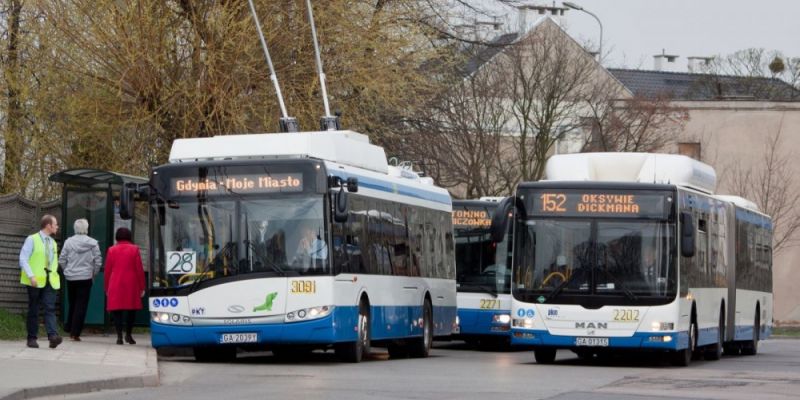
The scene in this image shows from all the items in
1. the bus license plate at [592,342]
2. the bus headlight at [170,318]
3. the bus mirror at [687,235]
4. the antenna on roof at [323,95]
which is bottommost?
the bus license plate at [592,342]

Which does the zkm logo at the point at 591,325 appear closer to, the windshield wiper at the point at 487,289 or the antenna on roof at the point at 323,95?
the antenna on roof at the point at 323,95

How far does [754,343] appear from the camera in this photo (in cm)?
3195

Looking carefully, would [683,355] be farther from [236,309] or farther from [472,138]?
[472,138]

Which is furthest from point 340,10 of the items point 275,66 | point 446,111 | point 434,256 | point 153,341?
point 446,111

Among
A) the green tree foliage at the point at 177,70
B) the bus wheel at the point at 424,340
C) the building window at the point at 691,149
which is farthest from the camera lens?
the building window at the point at 691,149

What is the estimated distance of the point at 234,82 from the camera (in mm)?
27781

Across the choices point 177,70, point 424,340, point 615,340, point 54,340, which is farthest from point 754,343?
point 54,340

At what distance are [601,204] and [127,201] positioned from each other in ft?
21.3

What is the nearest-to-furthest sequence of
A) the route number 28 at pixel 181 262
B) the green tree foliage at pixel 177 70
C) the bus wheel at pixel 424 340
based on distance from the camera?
the route number 28 at pixel 181 262 → the bus wheel at pixel 424 340 → the green tree foliage at pixel 177 70

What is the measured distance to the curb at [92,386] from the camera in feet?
48.6

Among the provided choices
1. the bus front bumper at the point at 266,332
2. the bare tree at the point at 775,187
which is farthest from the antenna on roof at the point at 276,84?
the bare tree at the point at 775,187

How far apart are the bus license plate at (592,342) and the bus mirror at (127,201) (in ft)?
20.2

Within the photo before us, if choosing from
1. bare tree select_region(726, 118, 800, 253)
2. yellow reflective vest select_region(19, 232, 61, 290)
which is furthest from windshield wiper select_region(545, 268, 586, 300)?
bare tree select_region(726, 118, 800, 253)

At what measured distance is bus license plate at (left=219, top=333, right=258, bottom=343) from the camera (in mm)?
21359
